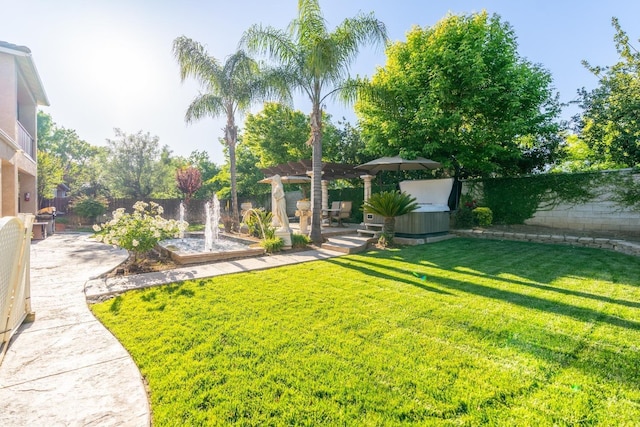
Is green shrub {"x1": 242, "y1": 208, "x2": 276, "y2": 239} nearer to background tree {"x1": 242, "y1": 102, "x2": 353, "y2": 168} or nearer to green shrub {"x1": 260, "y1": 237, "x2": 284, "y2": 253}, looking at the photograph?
green shrub {"x1": 260, "y1": 237, "x2": 284, "y2": 253}

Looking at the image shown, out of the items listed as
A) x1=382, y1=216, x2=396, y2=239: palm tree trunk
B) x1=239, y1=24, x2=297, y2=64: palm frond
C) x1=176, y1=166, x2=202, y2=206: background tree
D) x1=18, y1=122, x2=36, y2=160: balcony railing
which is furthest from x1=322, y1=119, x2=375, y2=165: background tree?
x1=18, y1=122, x2=36, y2=160: balcony railing

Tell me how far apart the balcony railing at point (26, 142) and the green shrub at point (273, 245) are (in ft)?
34.0

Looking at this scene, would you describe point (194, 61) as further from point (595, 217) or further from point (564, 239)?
point (595, 217)

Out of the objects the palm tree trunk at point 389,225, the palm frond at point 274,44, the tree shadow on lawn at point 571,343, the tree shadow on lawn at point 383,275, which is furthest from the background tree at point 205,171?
the tree shadow on lawn at point 571,343

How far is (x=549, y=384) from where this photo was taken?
2096 millimetres

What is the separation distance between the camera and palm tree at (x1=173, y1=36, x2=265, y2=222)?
1132 cm

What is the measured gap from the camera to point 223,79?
38.0 feet

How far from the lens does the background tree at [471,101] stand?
10539 millimetres

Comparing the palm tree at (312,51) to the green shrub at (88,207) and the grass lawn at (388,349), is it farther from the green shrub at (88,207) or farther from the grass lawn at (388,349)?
the green shrub at (88,207)

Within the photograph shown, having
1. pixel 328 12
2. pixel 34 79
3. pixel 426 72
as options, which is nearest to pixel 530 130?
pixel 426 72

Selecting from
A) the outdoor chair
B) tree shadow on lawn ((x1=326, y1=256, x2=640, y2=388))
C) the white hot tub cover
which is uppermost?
the white hot tub cover

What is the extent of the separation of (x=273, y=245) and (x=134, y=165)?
18.1m

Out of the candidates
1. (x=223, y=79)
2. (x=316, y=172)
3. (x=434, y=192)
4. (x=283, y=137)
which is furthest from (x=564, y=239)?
(x=283, y=137)

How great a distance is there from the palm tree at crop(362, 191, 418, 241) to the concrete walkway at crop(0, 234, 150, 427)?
6817mm
